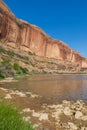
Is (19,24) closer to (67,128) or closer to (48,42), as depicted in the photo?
(48,42)

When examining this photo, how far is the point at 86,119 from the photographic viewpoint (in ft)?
32.1

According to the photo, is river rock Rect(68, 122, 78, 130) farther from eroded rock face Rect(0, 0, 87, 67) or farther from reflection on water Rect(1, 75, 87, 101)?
eroded rock face Rect(0, 0, 87, 67)

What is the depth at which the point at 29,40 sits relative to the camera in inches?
4633

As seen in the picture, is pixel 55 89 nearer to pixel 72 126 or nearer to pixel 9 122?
pixel 72 126

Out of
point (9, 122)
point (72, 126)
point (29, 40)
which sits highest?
point (29, 40)

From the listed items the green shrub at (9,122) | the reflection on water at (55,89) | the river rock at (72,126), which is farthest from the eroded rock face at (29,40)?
the green shrub at (9,122)

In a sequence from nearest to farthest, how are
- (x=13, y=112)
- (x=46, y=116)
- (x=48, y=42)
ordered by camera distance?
(x=13, y=112) → (x=46, y=116) → (x=48, y=42)

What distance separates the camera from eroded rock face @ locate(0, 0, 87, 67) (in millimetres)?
90438

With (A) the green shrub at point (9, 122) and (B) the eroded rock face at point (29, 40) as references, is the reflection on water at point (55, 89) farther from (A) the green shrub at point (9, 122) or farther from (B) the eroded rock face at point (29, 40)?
(B) the eroded rock face at point (29, 40)

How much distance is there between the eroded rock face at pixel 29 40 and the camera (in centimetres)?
9044

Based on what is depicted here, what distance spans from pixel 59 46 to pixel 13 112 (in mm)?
148694

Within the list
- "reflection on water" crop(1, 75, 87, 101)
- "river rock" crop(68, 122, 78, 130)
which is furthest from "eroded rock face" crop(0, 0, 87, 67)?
"river rock" crop(68, 122, 78, 130)

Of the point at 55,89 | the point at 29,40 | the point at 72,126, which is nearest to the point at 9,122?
the point at 72,126

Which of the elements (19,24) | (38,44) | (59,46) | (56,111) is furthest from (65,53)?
(56,111)
